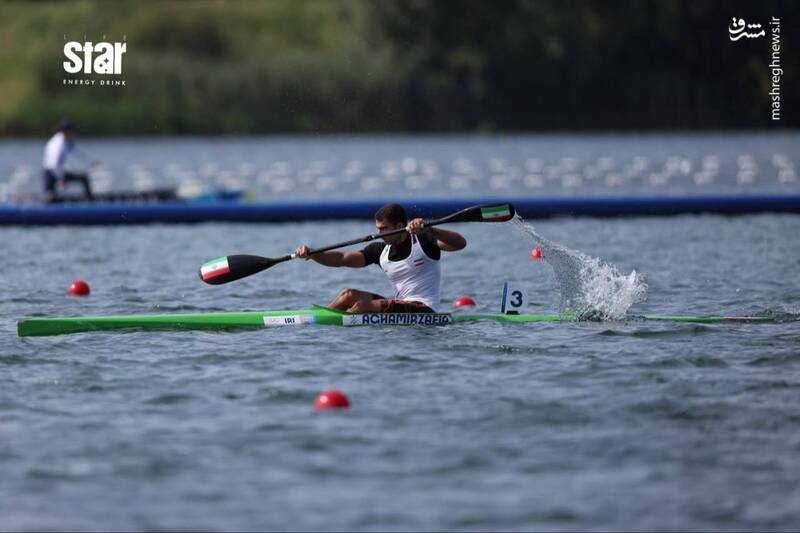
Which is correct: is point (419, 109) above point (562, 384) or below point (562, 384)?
above

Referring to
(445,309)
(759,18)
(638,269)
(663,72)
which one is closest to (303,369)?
(445,309)

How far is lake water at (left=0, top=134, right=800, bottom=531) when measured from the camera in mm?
7715

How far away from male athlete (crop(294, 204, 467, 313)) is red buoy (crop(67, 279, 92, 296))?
16.5 ft

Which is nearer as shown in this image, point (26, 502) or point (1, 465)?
point (26, 502)

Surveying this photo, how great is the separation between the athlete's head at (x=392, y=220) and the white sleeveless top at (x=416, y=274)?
0.13 m

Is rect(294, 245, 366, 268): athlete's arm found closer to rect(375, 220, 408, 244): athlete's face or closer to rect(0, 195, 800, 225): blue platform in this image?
rect(375, 220, 408, 244): athlete's face

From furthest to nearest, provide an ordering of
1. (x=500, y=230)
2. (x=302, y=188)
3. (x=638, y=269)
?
(x=302, y=188), (x=500, y=230), (x=638, y=269)

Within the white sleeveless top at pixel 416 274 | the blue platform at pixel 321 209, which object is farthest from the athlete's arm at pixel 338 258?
the blue platform at pixel 321 209

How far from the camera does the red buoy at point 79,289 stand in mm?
17172

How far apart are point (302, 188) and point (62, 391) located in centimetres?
2933

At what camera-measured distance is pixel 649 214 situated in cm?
2656

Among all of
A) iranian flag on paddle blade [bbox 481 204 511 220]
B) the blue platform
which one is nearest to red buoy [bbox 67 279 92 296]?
iranian flag on paddle blade [bbox 481 204 511 220]

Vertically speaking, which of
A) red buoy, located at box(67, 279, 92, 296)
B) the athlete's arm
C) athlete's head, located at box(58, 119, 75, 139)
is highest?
athlete's head, located at box(58, 119, 75, 139)

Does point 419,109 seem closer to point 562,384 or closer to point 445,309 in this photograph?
point 445,309
